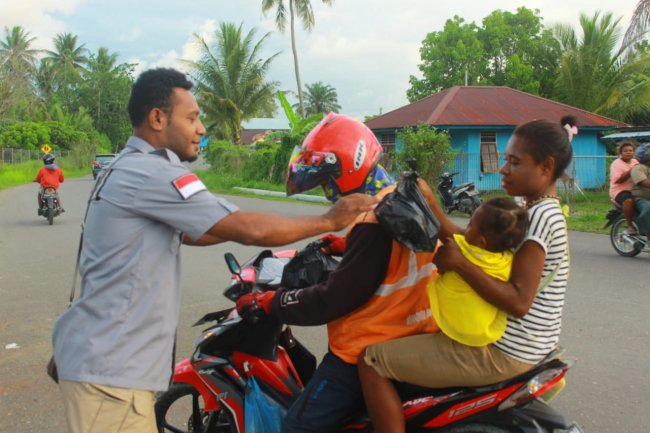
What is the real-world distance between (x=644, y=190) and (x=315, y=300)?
7.96 metres

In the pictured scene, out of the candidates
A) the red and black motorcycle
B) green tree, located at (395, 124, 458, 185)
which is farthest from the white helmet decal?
green tree, located at (395, 124, 458, 185)

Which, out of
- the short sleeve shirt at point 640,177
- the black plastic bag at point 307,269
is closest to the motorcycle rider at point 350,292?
the black plastic bag at point 307,269

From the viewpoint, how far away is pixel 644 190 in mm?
8680

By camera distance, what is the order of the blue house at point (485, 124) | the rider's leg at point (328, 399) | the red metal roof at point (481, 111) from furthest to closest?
the red metal roof at point (481, 111) → the blue house at point (485, 124) → the rider's leg at point (328, 399)

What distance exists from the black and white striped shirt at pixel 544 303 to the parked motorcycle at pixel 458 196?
13.1 meters

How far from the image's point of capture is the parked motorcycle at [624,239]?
8789 mm

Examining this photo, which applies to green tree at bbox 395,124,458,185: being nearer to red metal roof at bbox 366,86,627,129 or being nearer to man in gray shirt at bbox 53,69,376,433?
red metal roof at bbox 366,86,627,129

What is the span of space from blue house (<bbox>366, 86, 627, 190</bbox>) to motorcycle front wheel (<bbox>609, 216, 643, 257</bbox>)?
10533 millimetres

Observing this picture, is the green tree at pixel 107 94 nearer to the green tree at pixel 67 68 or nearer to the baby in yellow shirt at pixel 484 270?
the green tree at pixel 67 68

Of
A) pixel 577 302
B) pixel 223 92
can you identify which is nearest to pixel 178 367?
pixel 577 302

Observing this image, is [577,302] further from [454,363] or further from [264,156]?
[264,156]

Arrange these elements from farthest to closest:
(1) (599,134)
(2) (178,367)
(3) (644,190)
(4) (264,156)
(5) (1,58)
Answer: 1. (5) (1,58)
2. (4) (264,156)
3. (1) (599,134)
4. (3) (644,190)
5. (2) (178,367)

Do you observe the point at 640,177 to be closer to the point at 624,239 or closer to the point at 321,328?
the point at 624,239

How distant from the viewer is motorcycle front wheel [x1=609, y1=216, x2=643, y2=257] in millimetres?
8828
